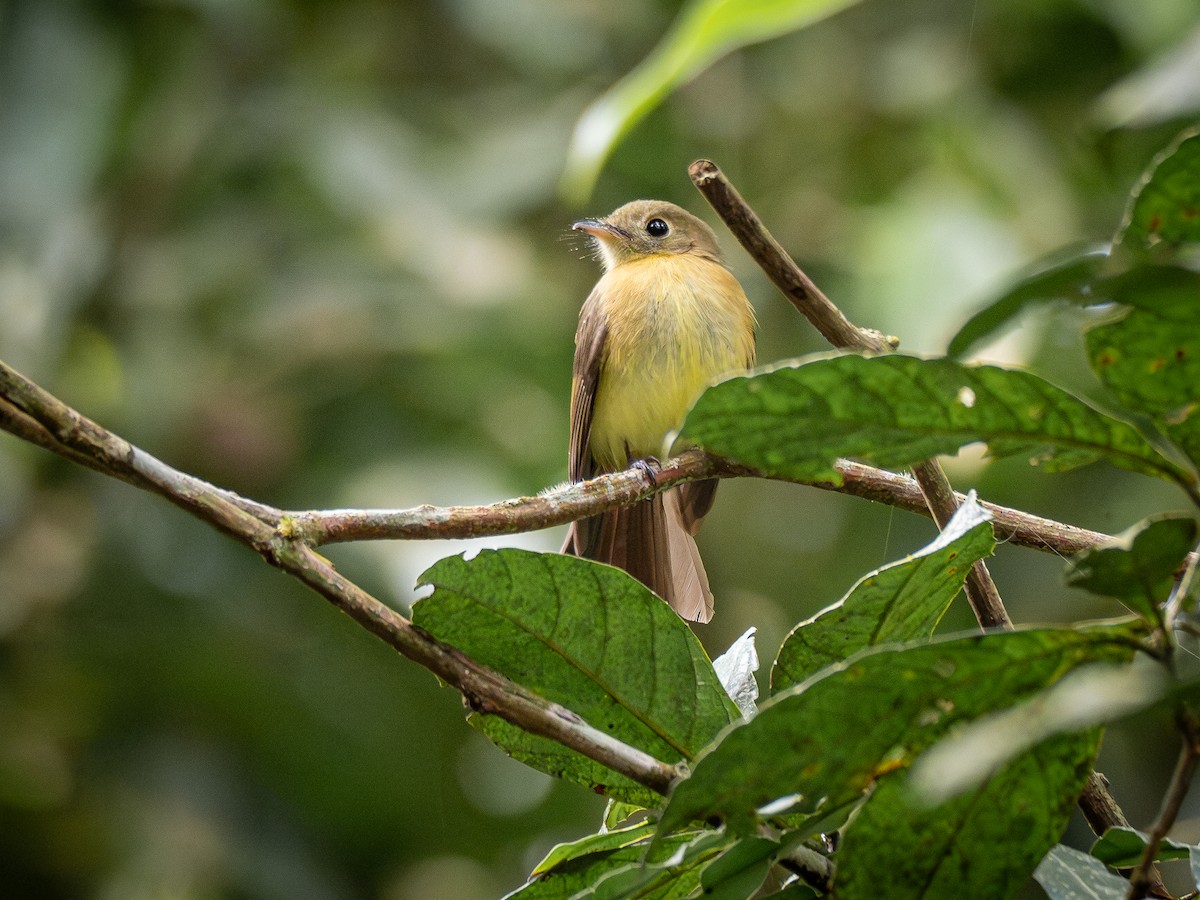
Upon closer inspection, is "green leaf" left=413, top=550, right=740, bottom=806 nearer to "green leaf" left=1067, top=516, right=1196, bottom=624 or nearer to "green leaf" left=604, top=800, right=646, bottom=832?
"green leaf" left=604, top=800, right=646, bottom=832

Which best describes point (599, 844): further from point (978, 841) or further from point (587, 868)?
point (978, 841)

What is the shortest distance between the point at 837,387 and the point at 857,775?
1.13 ft

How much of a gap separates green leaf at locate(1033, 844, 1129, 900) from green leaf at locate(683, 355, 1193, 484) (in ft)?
1.46

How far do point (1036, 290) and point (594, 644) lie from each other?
2.22 feet

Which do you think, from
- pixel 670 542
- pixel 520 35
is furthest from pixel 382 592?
pixel 520 35

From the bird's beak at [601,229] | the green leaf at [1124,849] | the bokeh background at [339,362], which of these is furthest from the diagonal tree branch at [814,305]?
the bokeh background at [339,362]

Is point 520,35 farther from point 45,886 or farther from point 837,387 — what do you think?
point 837,387

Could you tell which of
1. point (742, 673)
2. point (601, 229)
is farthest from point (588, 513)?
point (601, 229)

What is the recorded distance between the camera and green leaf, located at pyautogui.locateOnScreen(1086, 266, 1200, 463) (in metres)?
1.06

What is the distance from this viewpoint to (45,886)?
203 inches

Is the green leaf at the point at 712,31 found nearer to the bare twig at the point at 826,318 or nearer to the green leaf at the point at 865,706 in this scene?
the bare twig at the point at 826,318

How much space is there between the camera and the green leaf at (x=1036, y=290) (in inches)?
35.3

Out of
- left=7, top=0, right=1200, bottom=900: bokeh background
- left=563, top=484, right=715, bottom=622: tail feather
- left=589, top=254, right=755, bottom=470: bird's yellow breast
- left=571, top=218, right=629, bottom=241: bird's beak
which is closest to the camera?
left=563, top=484, right=715, bottom=622: tail feather

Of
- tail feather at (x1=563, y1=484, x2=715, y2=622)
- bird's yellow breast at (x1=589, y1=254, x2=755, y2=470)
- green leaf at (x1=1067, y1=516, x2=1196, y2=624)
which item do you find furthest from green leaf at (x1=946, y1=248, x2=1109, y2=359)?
bird's yellow breast at (x1=589, y1=254, x2=755, y2=470)
